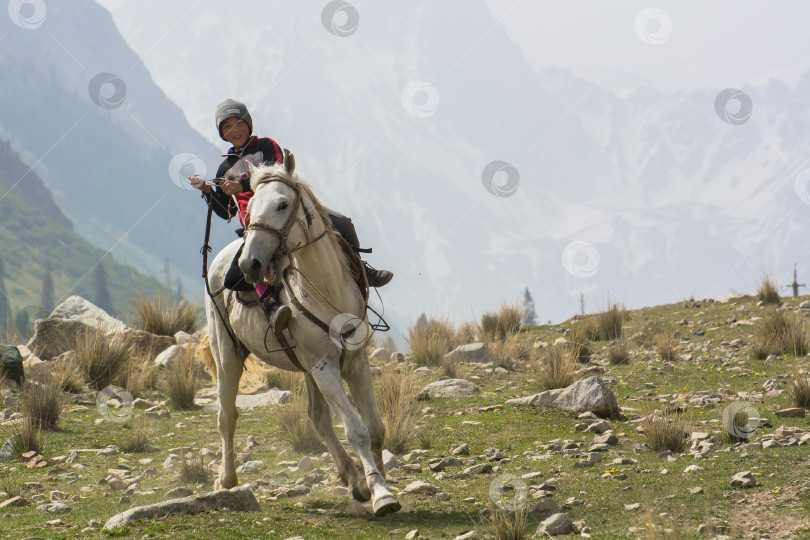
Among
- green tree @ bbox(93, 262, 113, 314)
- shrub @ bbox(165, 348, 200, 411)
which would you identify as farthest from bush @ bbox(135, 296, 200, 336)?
green tree @ bbox(93, 262, 113, 314)

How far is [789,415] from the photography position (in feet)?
31.4

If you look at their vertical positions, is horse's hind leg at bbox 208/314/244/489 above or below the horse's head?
below

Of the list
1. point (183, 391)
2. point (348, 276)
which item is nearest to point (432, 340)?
point (183, 391)

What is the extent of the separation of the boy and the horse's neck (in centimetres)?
57

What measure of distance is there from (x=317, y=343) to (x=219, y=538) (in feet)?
5.61

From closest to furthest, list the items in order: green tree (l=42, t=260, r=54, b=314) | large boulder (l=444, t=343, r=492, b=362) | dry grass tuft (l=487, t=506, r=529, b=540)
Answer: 1. dry grass tuft (l=487, t=506, r=529, b=540)
2. large boulder (l=444, t=343, r=492, b=362)
3. green tree (l=42, t=260, r=54, b=314)

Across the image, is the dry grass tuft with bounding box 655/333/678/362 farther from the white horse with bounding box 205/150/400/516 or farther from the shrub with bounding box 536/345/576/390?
the white horse with bounding box 205/150/400/516

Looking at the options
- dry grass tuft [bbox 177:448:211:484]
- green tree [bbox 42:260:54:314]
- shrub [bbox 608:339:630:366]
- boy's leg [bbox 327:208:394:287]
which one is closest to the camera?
boy's leg [bbox 327:208:394:287]

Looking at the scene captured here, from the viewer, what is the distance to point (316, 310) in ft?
22.2

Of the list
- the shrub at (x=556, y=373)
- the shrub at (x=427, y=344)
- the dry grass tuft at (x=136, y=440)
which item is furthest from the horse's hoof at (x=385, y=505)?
the shrub at (x=427, y=344)

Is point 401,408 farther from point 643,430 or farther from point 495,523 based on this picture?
point 495,523

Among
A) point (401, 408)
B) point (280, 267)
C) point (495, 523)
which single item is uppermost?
point (280, 267)

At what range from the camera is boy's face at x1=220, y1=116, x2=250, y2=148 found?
812 cm

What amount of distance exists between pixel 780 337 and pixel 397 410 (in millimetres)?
7442
